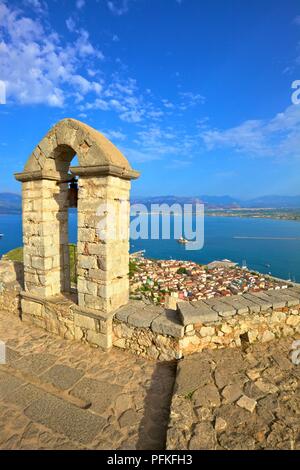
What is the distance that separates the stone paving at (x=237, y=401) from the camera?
207 centimetres

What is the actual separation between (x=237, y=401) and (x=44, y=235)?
11.9 ft

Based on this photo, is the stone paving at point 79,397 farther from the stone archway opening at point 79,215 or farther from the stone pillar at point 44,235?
the stone pillar at point 44,235

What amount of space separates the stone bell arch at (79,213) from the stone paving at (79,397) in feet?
2.52

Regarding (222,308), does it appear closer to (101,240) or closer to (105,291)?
(105,291)

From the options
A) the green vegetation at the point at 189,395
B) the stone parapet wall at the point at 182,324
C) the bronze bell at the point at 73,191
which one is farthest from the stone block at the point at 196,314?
the bronze bell at the point at 73,191

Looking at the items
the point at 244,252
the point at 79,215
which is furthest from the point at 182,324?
the point at 244,252

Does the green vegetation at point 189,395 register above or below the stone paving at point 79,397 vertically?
above

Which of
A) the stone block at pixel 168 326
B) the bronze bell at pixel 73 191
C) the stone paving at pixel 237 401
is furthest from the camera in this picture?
the bronze bell at pixel 73 191

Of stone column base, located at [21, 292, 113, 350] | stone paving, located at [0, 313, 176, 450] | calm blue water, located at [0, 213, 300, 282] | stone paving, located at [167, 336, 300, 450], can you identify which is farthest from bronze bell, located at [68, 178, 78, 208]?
calm blue water, located at [0, 213, 300, 282]

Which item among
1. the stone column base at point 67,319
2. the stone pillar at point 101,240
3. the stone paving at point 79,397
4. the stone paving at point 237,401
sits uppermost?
the stone pillar at point 101,240

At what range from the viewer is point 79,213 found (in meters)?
3.66

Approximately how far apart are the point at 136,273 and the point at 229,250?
42.7 m

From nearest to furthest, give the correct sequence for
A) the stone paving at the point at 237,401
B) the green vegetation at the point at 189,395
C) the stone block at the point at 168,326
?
the stone paving at the point at 237,401 < the green vegetation at the point at 189,395 < the stone block at the point at 168,326

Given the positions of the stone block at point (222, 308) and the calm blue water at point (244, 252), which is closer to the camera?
the stone block at point (222, 308)
